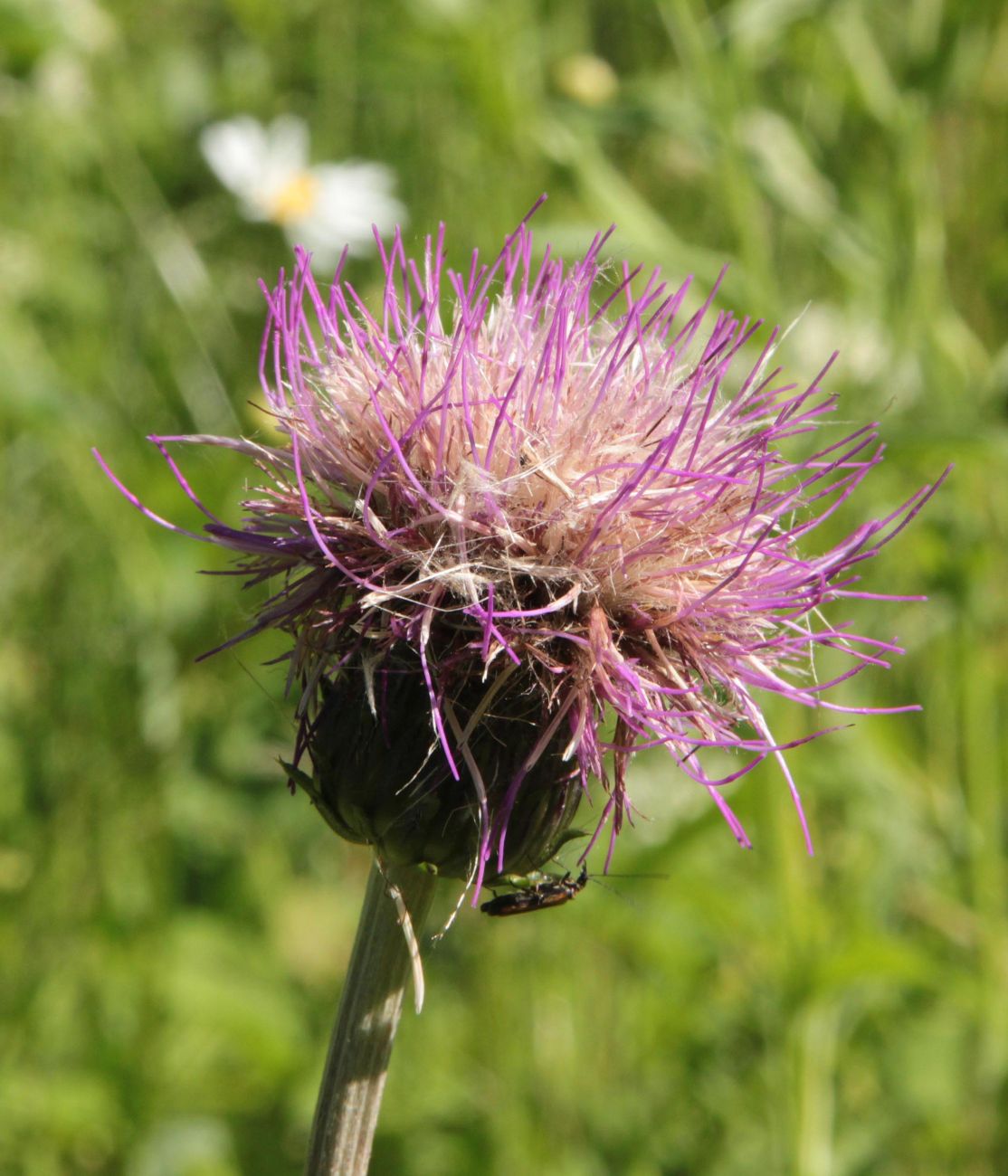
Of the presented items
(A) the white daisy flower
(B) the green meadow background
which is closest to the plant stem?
(B) the green meadow background

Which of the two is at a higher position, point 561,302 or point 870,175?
point 870,175

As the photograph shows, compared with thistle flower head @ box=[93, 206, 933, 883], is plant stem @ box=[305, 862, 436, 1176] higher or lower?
lower

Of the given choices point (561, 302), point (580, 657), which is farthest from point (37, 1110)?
point (561, 302)

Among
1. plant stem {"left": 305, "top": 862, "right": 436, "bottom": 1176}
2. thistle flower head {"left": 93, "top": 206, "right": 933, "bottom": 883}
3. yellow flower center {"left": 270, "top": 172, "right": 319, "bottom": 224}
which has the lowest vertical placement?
plant stem {"left": 305, "top": 862, "right": 436, "bottom": 1176}

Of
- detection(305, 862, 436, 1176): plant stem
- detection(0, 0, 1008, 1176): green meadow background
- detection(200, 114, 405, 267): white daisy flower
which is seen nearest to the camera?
detection(305, 862, 436, 1176): plant stem

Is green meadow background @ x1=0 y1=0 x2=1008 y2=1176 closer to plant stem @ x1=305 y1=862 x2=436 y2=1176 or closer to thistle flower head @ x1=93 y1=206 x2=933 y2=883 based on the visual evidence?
thistle flower head @ x1=93 y1=206 x2=933 y2=883

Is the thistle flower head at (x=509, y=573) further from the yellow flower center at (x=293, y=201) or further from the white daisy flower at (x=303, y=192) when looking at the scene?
the yellow flower center at (x=293, y=201)

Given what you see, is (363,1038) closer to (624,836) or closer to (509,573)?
(509,573)

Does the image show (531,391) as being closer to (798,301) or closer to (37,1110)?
(37,1110)
